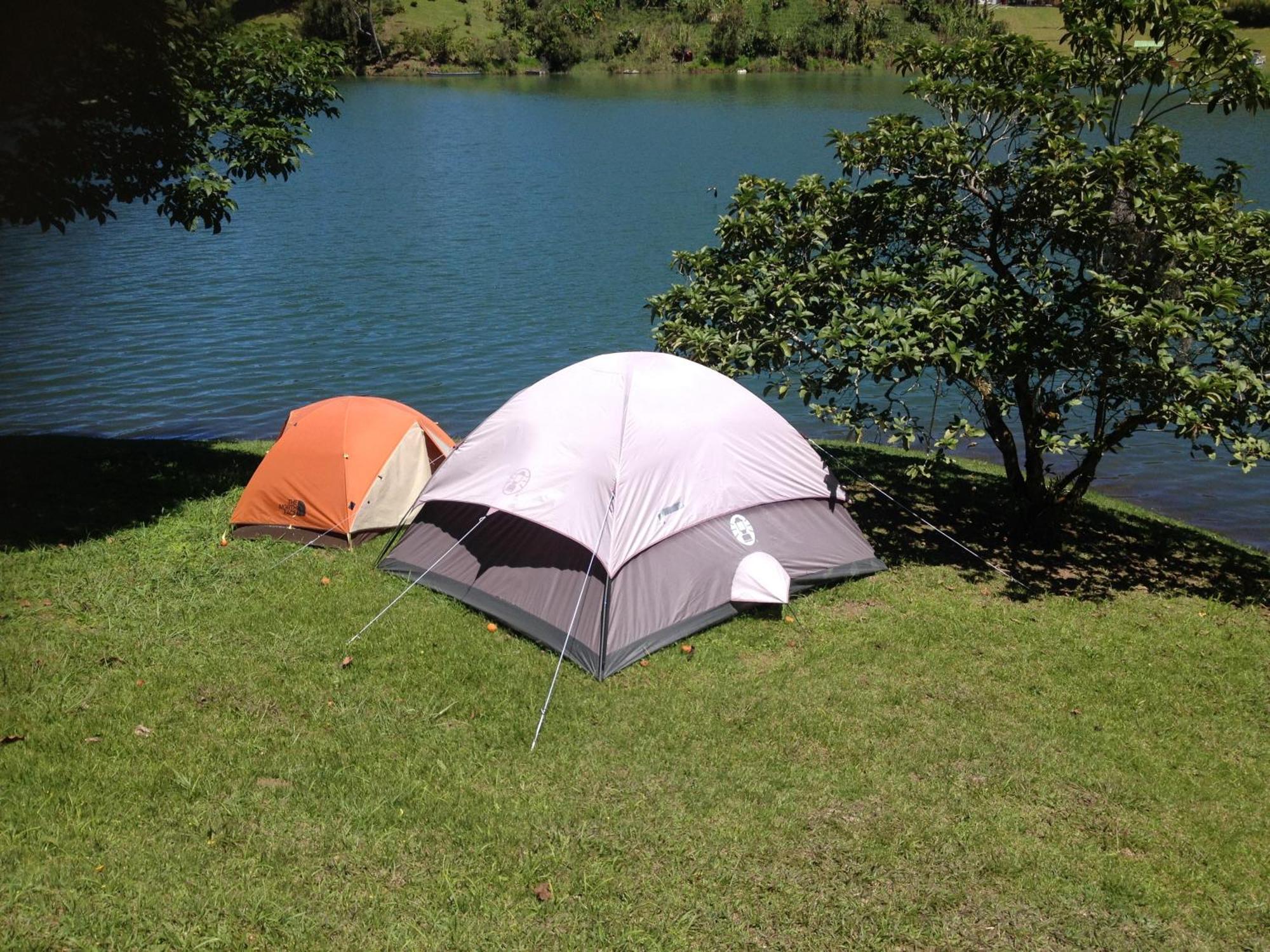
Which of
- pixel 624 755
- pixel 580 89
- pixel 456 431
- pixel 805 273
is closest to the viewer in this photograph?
pixel 624 755

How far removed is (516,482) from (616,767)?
331cm

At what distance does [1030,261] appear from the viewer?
12391 millimetres

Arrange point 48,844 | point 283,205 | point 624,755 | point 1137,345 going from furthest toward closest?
point 283,205, point 1137,345, point 624,755, point 48,844

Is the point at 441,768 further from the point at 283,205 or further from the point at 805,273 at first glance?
the point at 283,205

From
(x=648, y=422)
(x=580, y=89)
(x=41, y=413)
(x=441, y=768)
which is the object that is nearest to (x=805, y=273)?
(x=648, y=422)

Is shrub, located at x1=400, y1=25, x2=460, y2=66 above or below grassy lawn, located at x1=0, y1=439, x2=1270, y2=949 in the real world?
above

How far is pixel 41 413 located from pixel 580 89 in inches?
2969

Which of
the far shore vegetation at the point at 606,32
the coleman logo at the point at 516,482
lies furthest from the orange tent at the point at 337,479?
the far shore vegetation at the point at 606,32

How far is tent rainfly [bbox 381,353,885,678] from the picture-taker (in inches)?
381

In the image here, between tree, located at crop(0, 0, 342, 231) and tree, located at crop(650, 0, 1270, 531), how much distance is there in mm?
5790

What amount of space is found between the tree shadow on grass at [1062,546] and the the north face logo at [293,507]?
6505mm

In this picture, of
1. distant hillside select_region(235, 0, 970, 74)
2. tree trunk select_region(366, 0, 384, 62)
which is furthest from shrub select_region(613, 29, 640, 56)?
tree trunk select_region(366, 0, 384, 62)

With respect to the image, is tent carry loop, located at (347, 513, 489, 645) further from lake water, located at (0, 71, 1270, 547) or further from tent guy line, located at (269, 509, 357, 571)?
lake water, located at (0, 71, 1270, 547)

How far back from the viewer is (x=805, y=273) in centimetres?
1179
